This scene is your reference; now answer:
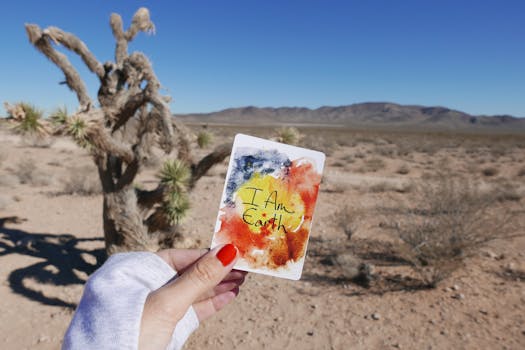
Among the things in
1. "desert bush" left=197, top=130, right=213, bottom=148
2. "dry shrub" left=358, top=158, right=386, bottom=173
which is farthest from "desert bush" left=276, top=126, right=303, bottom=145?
"dry shrub" left=358, top=158, right=386, bottom=173

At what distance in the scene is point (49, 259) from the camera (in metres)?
5.82

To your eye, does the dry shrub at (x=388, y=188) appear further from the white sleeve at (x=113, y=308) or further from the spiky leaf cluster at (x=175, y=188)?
the white sleeve at (x=113, y=308)

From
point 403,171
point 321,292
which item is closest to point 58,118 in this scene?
point 321,292

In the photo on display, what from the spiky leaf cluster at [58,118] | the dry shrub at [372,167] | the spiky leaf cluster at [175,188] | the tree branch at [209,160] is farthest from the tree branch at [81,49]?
the dry shrub at [372,167]

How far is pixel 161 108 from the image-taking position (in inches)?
181

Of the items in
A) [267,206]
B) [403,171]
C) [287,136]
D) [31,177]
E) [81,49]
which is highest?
[81,49]

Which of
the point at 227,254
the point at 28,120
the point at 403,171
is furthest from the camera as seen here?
the point at 403,171

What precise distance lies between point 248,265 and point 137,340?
77 centimetres

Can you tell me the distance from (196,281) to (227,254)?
23 cm

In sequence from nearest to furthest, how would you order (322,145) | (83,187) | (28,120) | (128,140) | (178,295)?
(178,295) < (28,120) < (128,140) < (83,187) < (322,145)

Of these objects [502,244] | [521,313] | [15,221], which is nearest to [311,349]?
[521,313]

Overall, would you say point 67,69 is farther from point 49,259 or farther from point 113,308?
point 113,308

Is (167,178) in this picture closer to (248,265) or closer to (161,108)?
(161,108)

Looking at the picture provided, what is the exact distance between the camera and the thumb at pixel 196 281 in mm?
1547
